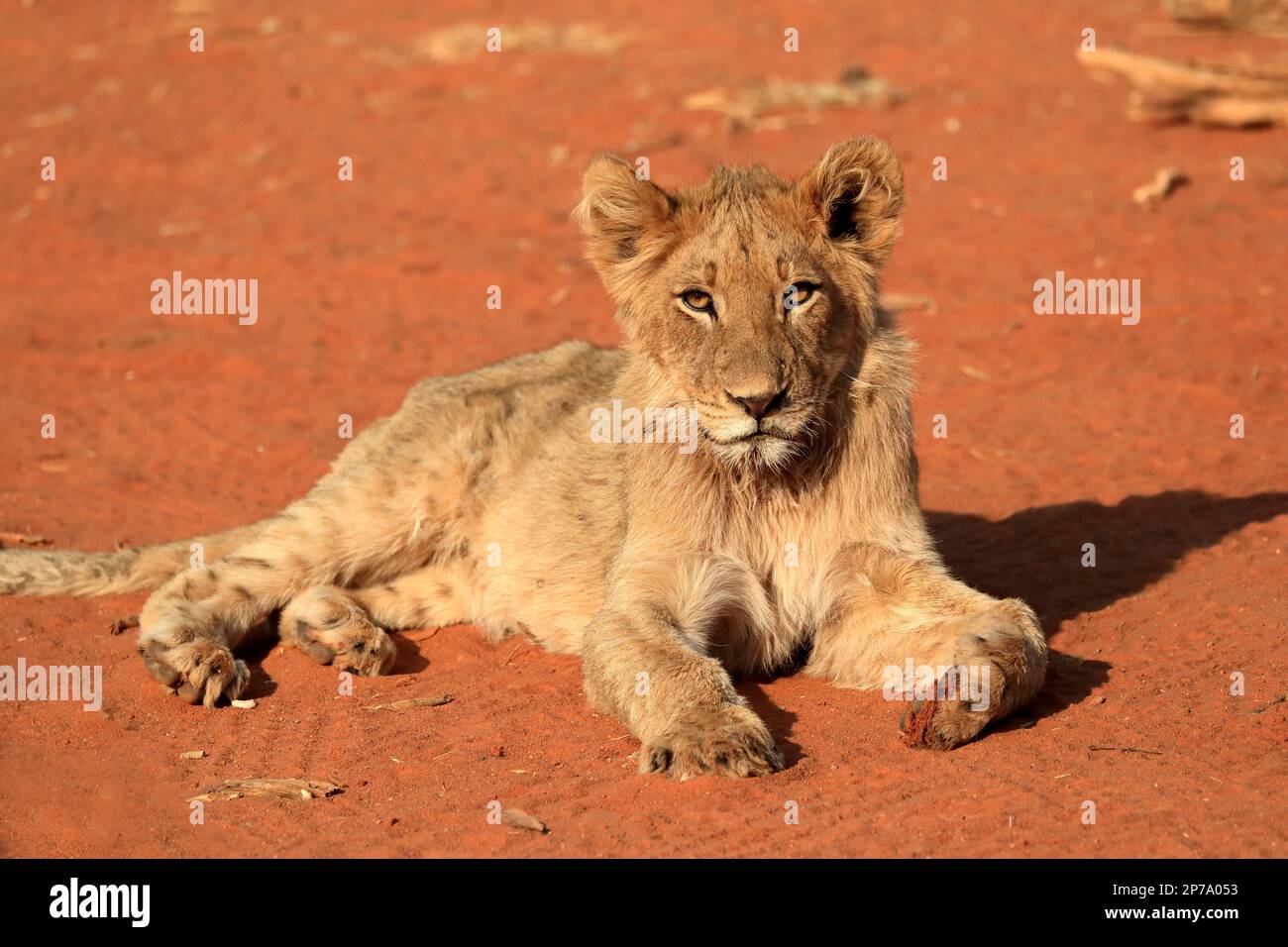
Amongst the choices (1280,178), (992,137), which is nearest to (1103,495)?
(1280,178)

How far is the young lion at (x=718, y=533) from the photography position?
19.1ft

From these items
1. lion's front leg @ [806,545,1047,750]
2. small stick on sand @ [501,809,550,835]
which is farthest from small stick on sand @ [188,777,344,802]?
lion's front leg @ [806,545,1047,750]

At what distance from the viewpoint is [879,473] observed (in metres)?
6.48

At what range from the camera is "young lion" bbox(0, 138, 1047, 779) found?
5.82m

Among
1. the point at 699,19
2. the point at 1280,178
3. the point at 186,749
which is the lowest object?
the point at 186,749

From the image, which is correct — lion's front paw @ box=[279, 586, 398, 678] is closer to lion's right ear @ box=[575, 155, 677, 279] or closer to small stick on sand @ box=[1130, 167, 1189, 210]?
lion's right ear @ box=[575, 155, 677, 279]

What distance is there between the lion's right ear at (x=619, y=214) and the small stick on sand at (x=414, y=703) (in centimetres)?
204

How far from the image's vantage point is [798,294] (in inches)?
241

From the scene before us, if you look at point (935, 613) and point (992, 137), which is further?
point (992, 137)

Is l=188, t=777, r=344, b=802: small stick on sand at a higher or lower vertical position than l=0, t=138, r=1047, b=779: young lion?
lower

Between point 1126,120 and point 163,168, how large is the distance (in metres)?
10.8

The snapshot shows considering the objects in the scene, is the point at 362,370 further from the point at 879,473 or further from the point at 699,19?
the point at 699,19

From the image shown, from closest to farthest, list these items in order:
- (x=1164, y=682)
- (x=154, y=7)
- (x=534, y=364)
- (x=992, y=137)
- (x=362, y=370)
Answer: (x=1164, y=682), (x=534, y=364), (x=362, y=370), (x=992, y=137), (x=154, y=7)

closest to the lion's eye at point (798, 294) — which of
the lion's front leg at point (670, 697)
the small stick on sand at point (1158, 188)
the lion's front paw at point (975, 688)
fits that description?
the lion's front leg at point (670, 697)
